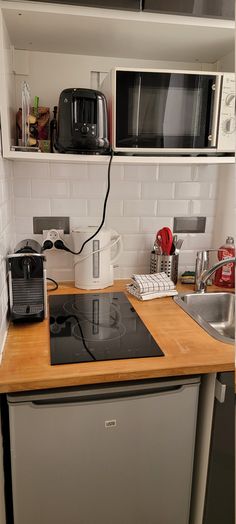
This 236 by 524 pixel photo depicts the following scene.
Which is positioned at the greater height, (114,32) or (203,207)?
(114,32)

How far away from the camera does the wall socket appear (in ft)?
5.37

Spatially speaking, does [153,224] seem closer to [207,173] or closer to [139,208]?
[139,208]

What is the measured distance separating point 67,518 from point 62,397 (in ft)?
1.30

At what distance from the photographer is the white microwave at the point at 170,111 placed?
1.25 m

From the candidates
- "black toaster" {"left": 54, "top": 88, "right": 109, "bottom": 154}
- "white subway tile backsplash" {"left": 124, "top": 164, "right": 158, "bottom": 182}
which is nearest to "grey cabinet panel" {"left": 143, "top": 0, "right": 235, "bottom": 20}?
"black toaster" {"left": 54, "top": 88, "right": 109, "bottom": 154}

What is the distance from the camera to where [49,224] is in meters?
1.65

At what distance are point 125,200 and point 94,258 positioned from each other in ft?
1.06

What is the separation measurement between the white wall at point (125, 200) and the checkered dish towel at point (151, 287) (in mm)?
208

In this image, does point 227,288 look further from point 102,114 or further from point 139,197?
point 102,114

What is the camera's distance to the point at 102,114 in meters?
1.26

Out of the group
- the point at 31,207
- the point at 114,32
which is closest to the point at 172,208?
the point at 31,207

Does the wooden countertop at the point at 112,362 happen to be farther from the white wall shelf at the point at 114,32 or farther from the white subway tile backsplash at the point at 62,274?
the white wall shelf at the point at 114,32

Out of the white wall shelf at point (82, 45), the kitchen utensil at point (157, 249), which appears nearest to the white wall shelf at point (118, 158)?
the white wall shelf at point (82, 45)

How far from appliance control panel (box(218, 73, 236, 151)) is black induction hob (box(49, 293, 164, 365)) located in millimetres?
709
